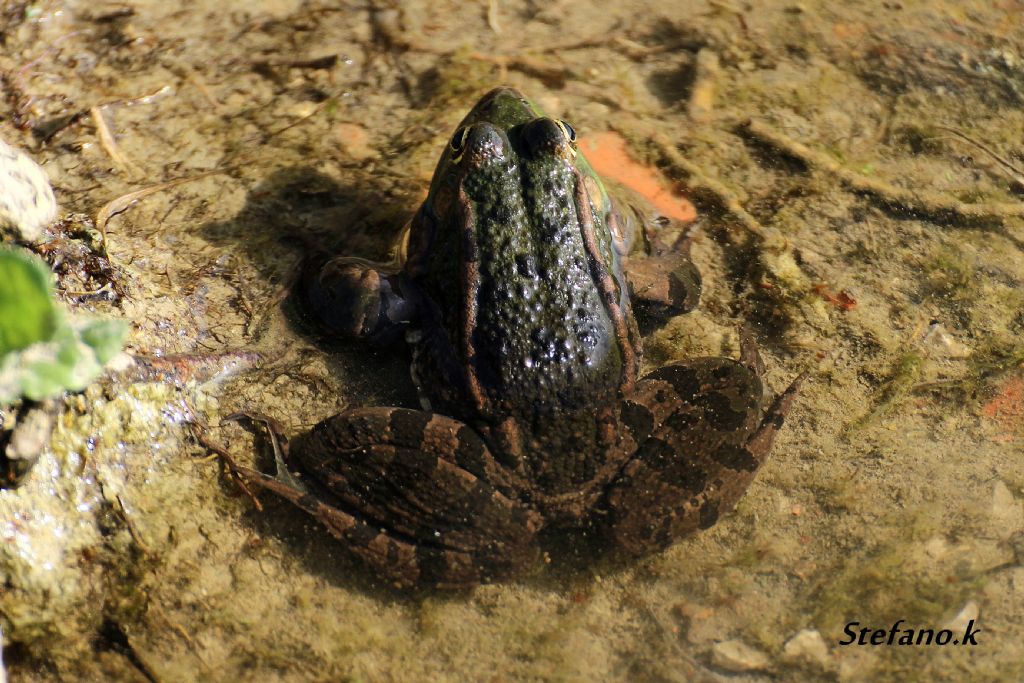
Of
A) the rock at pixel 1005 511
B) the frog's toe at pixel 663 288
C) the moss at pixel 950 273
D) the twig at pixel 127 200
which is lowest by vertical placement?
the rock at pixel 1005 511

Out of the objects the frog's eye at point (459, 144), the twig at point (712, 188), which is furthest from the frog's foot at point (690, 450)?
the frog's eye at point (459, 144)

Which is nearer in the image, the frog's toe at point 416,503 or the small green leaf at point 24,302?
the small green leaf at point 24,302

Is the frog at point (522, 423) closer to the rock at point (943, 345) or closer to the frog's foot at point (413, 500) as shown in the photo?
the frog's foot at point (413, 500)

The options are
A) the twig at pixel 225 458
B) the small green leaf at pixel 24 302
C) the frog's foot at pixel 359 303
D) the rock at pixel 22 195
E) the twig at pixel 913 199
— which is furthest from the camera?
the twig at pixel 913 199

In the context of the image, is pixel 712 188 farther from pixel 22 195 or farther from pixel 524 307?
pixel 22 195

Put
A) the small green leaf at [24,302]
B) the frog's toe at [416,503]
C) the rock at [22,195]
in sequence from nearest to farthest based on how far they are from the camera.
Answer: the small green leaf at [24,302] < the rock at [22,195] < the frog's toe at [416,503]

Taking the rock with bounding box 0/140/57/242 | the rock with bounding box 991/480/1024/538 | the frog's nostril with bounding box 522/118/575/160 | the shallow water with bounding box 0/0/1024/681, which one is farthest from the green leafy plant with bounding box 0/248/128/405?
the rock with bounding box 991/480/1024/538

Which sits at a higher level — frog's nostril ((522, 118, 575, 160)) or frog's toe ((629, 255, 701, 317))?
frog's nostril ((522, 118, 575, 160))

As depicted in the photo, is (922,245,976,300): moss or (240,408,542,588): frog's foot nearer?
(240,408,542,588): frog's foot

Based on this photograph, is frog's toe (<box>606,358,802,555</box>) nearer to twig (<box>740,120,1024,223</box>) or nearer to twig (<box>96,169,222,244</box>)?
twig (<box>740,120,1024,223</box>)
